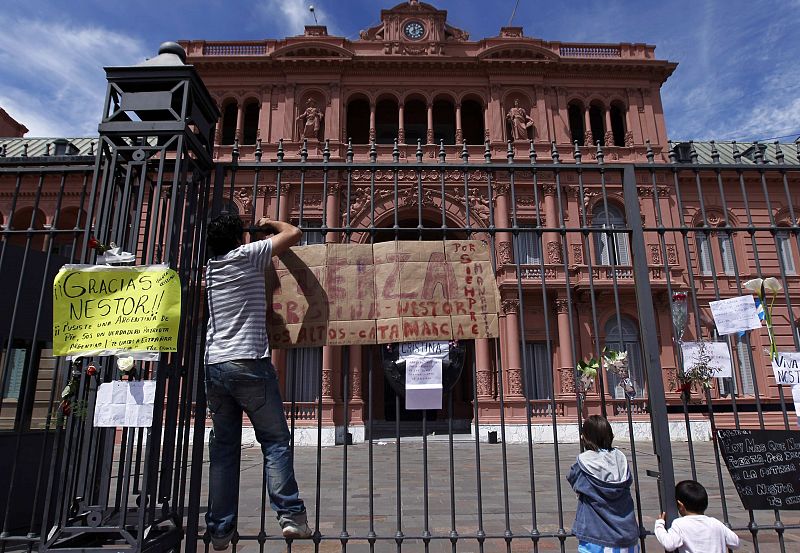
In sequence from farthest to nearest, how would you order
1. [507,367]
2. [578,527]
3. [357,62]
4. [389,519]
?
1. [357,62]
2. [507,367]
3. [389,519]
4. [578,527]

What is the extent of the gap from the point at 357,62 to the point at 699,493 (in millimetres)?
20506

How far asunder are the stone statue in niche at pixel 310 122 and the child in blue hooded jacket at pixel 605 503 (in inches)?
715

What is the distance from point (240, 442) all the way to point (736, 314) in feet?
12.5

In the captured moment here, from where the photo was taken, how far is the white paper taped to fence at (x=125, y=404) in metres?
3.13

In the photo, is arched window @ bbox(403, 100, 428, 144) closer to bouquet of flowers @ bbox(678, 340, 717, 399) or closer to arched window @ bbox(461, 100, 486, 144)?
arched window @ bbox(461, 100, 486, 144)

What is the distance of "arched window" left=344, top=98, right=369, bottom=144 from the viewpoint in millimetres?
22391

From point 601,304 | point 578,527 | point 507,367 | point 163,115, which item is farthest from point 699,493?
point 601,304

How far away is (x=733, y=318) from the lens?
13.1ft

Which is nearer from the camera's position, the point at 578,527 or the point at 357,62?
the point at 578,527

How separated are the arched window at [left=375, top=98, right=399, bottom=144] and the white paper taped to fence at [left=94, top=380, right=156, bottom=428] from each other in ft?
64.9

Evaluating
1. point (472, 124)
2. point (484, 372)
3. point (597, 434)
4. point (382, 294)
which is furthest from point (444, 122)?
point (597, 434)

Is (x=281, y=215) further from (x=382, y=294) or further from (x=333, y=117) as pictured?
(x=382, y=294)

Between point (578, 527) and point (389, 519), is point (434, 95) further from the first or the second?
point (578, 527)

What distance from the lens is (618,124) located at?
2208cm
